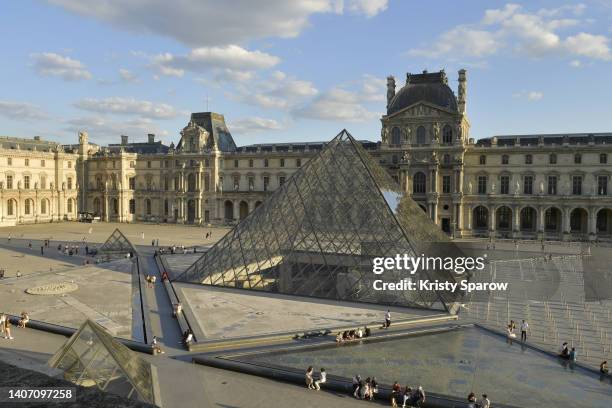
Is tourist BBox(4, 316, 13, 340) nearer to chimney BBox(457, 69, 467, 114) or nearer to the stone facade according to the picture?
chimney BBox(457, 69, 467, 114)

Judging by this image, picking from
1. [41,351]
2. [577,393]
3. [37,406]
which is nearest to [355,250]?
[577,393]

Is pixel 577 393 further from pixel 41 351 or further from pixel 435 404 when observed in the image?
pixel 41 351

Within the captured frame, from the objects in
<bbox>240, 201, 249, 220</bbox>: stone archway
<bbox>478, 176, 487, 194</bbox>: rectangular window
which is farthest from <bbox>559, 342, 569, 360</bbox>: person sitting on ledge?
<bbox>240, 201, 249, 220</bbox>: stone archway

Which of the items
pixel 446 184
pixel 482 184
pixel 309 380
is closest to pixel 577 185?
pixel 482 184

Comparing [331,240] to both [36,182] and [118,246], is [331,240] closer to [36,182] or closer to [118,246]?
[118,246]

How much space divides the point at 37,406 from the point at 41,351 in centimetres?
1226

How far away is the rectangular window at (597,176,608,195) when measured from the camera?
139 ft

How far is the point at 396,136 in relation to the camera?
4791 cm

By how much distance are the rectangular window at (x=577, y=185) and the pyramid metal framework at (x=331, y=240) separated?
77.2 feet

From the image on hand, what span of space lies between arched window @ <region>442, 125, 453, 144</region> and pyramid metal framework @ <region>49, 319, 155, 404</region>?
4001 centimetres

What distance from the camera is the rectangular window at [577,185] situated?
43062 mm

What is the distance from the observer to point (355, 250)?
22.1 meters

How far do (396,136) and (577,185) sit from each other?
55.1 feet

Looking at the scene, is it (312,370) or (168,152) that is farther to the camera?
(168,152)
